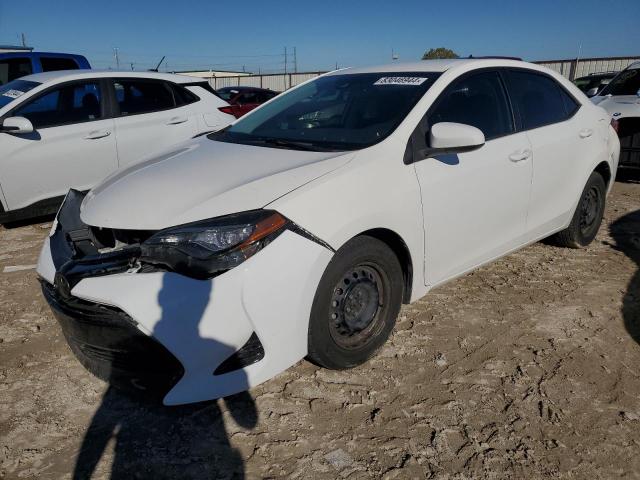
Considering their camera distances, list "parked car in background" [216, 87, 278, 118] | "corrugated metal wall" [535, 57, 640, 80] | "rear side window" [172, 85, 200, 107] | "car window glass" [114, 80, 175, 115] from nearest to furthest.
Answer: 1. "car window glass" [114, 80, 175, 115]
2. "rear side window" [172, 85, 200, 107]
3. "parked car in background" [216, 87, 278, 118]
4. "corrugated metal wall" [535, 57, 640, 80]

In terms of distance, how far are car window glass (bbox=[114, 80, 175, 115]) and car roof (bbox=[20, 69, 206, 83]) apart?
86 mm

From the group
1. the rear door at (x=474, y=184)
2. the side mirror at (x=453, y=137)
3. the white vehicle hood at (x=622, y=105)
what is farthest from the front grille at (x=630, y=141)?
the side mirror at (x=453, y=137)

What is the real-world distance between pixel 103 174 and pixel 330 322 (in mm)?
4144

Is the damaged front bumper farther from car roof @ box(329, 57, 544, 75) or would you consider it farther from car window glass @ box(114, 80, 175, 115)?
car window glass @ box(114, 80, 175, 115)

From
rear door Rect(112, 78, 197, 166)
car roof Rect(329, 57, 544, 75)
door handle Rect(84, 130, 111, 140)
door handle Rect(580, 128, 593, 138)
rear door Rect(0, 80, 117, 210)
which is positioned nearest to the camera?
car roof Rect(329, 57, 544, 75)

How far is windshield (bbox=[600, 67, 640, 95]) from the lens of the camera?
8.13 m

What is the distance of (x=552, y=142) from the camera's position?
4.00 meters

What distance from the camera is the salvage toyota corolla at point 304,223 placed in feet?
7.55

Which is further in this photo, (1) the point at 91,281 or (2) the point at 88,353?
(2) the point at 88,353

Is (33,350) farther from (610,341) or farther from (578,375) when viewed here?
(610,341)

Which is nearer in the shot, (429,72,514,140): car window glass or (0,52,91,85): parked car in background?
(429,72,514,140): car window glass

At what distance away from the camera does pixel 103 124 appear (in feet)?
19.3

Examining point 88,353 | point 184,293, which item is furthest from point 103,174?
point 184,293

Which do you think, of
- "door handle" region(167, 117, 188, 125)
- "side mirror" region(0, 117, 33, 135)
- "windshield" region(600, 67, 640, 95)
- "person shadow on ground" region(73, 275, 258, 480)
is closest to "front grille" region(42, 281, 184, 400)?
"person shadow on ground" region(73, 275, 258, 480)
